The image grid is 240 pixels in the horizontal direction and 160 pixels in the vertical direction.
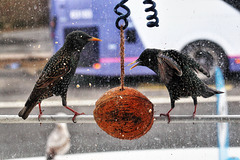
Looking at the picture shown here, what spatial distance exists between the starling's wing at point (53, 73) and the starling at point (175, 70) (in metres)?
0.25

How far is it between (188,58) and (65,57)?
44 cm

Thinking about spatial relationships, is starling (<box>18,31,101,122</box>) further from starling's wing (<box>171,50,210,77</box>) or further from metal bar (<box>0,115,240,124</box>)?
starling's wing (<box>171,50,210,77</box>)

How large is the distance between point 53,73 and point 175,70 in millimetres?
415

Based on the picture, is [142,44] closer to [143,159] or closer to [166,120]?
[143,159]

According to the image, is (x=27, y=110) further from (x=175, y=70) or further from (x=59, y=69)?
(x=175, y=70)

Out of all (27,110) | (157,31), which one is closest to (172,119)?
(27,110)

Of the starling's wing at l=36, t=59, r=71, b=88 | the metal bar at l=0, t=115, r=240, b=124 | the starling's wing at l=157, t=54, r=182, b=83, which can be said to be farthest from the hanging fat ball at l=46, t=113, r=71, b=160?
the starling's wing at l=157, t=54, r=182, b=83

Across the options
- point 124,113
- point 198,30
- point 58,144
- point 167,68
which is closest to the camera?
point 124,113

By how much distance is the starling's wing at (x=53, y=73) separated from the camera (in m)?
1.06

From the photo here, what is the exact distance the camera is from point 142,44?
1.72 m

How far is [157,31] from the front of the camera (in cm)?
179

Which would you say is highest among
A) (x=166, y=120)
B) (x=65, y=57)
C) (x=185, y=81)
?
(x=65, y=57)

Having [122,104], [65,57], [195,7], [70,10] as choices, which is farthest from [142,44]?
[122,104]

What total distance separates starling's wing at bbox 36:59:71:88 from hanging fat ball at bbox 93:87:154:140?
28 centimetres
